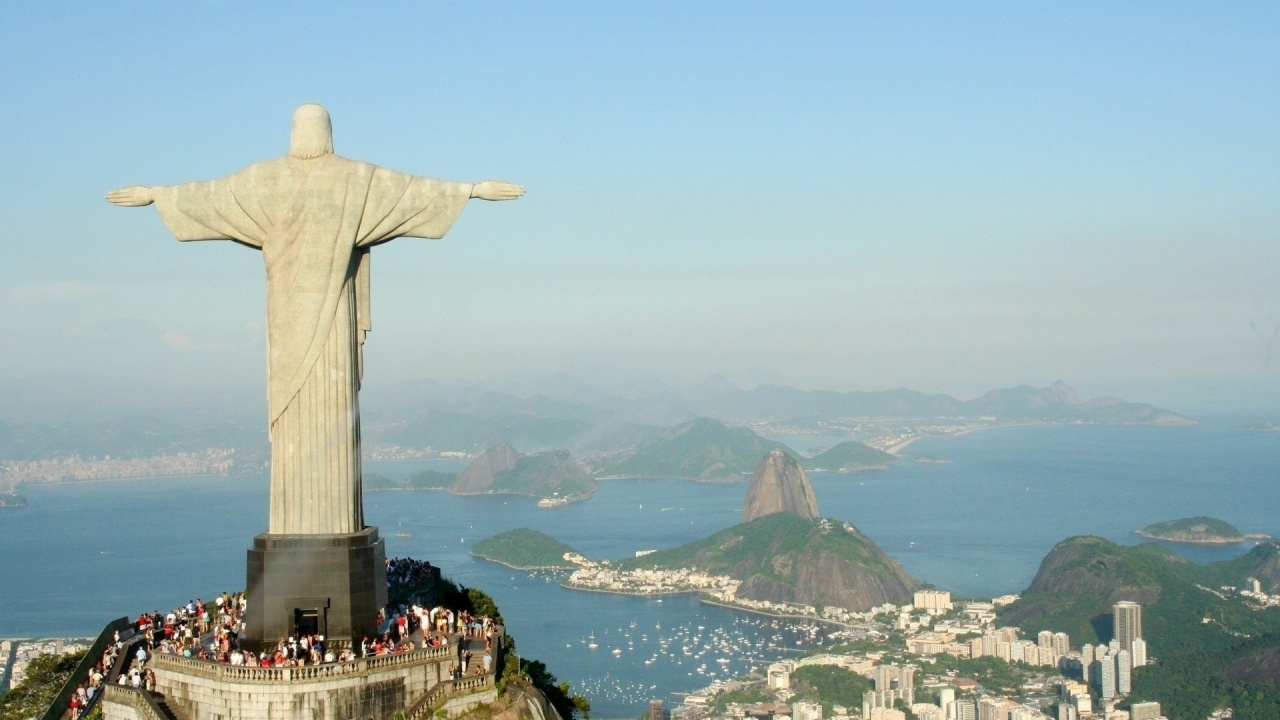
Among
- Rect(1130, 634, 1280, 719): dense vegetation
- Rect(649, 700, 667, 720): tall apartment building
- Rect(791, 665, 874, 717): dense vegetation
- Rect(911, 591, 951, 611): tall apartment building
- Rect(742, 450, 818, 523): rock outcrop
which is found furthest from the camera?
Rect(742, 450, 818, 523): rock outcrop

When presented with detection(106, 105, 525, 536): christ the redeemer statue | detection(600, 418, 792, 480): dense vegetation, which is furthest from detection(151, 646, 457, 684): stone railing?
detection(600, 418, 792, 480): dense vegetation

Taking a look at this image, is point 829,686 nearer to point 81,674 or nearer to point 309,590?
point 81,674

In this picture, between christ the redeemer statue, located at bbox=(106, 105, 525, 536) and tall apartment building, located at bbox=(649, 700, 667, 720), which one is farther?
tall apartment building, located at bbox=(649, 700, 667, 720)

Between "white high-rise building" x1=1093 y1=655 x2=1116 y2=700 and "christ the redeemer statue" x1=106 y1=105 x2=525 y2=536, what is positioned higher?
"christ the redeemer statue" x1=106 y1=105 x2=525 y2=536

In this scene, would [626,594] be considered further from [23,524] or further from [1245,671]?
[23,524]

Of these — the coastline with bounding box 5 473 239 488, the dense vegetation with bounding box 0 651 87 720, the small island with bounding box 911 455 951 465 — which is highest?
the dense vegetation with bounding box 0 651 87 720

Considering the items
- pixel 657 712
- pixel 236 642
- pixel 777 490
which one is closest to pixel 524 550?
pixel 777 490

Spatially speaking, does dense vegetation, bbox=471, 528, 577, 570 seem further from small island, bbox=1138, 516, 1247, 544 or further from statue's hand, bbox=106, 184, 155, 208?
statue's hand, bbox=106, 184, 155, 208
